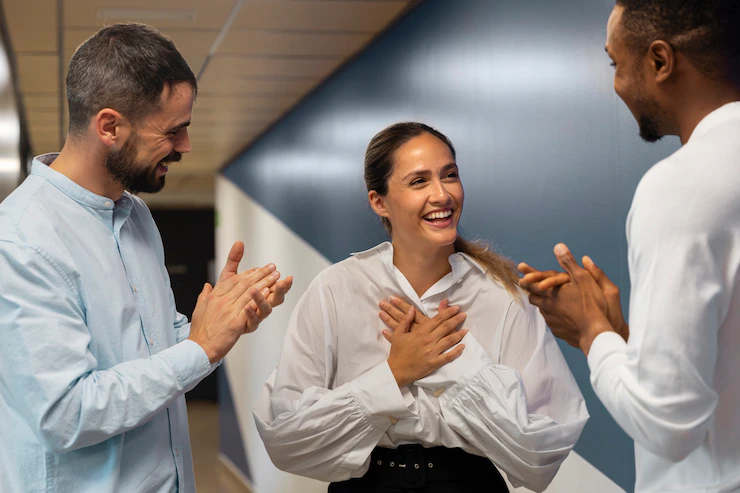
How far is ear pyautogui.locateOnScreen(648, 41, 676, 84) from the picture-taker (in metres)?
1.24

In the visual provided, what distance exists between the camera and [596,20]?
8.12 ft

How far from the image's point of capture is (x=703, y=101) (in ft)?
4.12

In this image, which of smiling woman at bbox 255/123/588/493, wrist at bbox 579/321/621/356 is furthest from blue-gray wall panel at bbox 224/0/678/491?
wrist at bbox 579/321/621/356

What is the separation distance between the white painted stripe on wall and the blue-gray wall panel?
164cm

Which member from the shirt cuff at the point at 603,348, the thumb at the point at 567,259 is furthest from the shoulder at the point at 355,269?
the shirt cuff at the point at 603,348

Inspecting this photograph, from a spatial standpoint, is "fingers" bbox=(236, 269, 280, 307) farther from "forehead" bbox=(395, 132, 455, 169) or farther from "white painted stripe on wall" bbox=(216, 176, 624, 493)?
"white painted stripe on wall" bbox=(216, 176, 624, 493)

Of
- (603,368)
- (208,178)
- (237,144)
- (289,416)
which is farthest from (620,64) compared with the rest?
(208,178)

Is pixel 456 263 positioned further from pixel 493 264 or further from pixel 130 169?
pixel 130 169

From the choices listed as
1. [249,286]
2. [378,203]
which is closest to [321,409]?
[249,286]

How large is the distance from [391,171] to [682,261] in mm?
1226

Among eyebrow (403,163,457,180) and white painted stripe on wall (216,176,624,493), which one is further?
white painted stripe on wall (216,176,624,493)

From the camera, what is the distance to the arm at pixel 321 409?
6.29ft

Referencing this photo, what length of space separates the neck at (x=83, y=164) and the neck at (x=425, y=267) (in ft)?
2.76

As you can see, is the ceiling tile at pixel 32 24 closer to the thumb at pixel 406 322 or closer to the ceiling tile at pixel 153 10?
the ceiling tile at pixel 153 10
